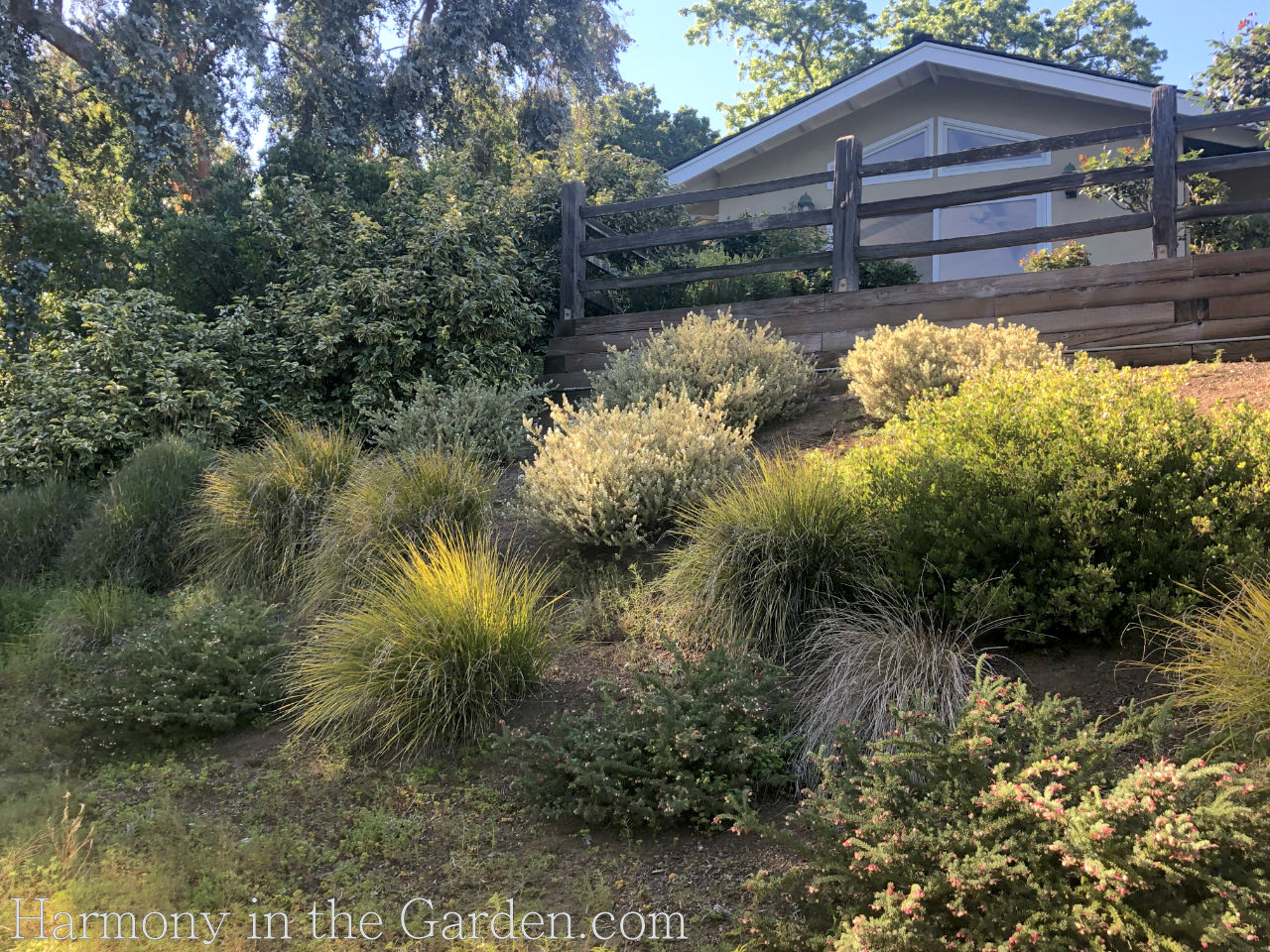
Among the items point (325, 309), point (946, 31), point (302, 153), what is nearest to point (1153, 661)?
point (325, 309)

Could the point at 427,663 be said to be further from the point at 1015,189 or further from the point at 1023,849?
the point at 1015,189

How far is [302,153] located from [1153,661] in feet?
40.2

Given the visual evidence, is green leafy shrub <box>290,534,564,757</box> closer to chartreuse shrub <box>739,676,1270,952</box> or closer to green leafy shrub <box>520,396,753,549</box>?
green leafy shrub <box>520,396,753,549</box>

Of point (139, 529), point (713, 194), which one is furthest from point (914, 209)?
point (139, 529)

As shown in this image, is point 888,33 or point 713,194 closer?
point 713,194

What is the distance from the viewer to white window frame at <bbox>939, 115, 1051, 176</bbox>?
598 inches

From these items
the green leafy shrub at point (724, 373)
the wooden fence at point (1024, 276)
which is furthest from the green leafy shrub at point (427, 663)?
the wooden fence at point (1024, 276)

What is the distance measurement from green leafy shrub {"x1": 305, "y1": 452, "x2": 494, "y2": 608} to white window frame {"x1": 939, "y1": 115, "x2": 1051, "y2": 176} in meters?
11.5

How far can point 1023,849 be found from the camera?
307 centimetres

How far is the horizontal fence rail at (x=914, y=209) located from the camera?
8.93 meters

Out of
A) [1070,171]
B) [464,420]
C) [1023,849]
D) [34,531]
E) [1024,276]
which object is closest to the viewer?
[1023,849]

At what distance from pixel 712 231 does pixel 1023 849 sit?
8633 mm

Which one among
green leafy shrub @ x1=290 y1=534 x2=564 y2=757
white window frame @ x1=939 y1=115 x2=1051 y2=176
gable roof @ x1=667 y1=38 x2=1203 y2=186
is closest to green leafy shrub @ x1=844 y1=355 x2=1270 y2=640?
green leafy shrub @ x1=290 y1=534 x2=564 y2=757

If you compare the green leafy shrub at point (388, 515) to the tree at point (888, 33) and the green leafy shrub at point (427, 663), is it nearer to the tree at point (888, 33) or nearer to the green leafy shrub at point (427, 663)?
the green leafy shrub at point (427, 663)
